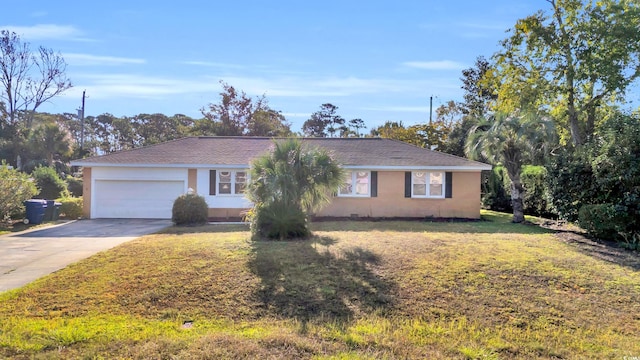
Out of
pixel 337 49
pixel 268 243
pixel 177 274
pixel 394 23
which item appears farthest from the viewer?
pixel 337 49

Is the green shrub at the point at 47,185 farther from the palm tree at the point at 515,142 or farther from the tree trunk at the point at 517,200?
the tree trunk at the point at 517,200

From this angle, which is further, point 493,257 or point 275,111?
point 275,111

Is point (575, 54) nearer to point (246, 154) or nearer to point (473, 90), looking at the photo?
point (246, 154)

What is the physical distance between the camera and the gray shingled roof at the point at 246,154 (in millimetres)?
16266

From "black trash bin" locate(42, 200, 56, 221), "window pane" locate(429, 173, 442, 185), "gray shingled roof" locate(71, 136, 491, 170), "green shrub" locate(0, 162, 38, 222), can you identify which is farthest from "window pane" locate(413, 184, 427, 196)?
"green shrub" locate(0, 162, 38, 222)

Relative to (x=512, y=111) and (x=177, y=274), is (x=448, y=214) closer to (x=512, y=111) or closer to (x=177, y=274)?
(x=512, y=111)

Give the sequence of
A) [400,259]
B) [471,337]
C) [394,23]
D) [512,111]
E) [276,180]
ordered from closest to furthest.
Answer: [471,337] → [400,259] → [276,180] → [394,23] → [512,111]

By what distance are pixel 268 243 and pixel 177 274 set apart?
268cm

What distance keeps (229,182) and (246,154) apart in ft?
5.66

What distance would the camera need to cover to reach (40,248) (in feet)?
31.6

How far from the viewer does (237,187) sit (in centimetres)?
1664

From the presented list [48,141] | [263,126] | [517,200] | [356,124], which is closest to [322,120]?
[356,124]

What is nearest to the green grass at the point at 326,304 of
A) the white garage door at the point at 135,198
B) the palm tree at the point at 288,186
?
the palm tree at the point at 288,186

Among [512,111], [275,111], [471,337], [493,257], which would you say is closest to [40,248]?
[471,337]
